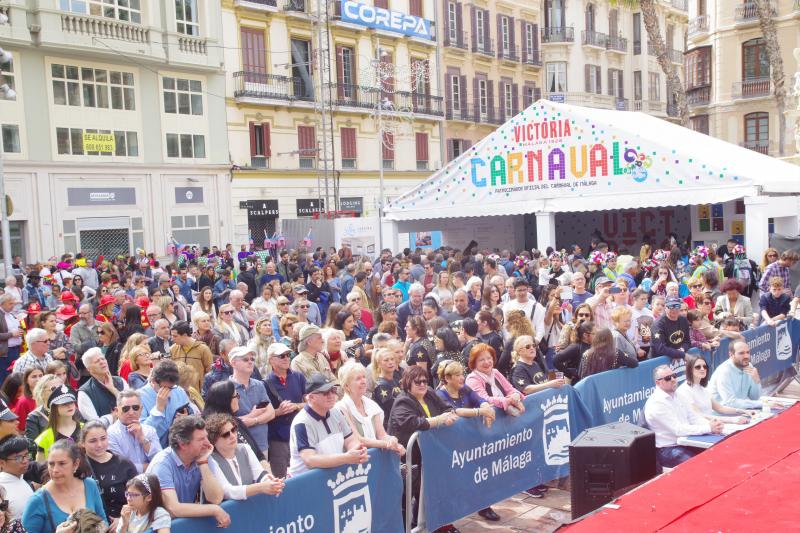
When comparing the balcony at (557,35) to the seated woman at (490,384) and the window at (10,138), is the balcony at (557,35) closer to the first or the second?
the window at (10,138)

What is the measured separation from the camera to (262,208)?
30562mm

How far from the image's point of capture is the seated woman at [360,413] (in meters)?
5.80

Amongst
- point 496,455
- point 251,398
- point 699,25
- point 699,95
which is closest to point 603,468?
point 496,455

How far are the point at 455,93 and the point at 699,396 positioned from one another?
3296 cm

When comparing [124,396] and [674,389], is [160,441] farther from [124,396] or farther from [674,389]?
[674,389]

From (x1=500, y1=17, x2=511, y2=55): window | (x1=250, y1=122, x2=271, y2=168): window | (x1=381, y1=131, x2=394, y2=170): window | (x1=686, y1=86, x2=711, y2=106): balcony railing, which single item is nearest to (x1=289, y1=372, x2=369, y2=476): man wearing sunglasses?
(x1=250, y1=122, x2=271, y2=168): window

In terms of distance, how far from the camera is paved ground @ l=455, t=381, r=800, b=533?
6711mm

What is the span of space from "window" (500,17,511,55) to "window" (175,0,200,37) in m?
19.0

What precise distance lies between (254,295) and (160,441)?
10.0 meters

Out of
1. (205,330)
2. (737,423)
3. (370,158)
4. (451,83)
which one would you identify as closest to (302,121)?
(370,158)

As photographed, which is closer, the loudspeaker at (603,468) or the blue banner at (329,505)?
the blue banner at (329,505)

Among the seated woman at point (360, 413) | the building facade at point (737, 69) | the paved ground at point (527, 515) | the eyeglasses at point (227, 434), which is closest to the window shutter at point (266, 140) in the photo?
the building facade at point (737, 69)

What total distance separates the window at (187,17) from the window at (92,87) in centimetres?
284

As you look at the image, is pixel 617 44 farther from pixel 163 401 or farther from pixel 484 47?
pixel 163 401
